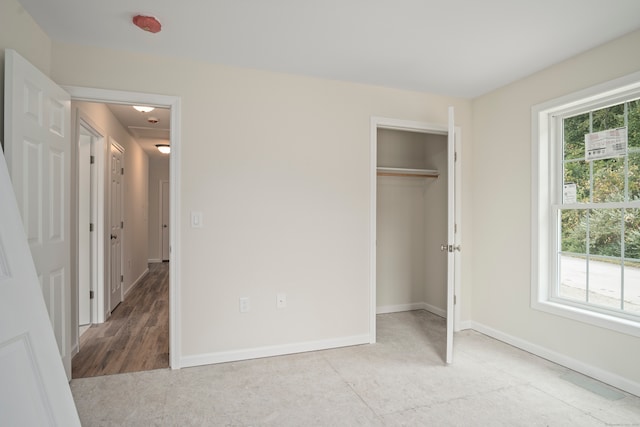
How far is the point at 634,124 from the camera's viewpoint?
2.49 metres

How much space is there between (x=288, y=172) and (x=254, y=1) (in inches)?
53.0

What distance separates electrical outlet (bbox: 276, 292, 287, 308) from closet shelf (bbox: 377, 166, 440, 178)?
1714mm

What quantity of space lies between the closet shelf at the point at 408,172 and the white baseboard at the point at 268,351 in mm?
1737

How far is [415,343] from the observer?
3260 millimetres

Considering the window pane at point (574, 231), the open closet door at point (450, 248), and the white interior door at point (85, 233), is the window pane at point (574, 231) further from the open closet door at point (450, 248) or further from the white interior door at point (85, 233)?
the white interior door at point (85, 233)

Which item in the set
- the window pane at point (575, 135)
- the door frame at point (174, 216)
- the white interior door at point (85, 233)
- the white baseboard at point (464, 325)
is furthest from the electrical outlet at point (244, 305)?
the window pane at point (575, 135)

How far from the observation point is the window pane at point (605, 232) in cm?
257

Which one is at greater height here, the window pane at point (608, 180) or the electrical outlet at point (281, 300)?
the window pane at point (608, 180)

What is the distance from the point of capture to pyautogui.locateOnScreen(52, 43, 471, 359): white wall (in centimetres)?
276

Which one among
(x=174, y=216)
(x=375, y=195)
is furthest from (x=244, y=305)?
(x=375, y=195)

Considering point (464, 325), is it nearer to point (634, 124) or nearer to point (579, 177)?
point (579, 177)

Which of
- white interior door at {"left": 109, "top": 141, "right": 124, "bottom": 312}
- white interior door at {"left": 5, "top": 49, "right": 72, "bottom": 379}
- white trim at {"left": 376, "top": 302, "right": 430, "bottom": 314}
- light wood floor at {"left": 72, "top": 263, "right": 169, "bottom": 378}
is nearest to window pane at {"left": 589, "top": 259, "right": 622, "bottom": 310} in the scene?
white trim at {"left": 376, "top": 302, "right": 430, "bottom": 314}

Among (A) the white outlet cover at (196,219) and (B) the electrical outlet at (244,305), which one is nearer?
(A) the white outlet cover at (196,219)

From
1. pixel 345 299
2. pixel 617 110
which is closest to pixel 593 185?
pixel 617 110
